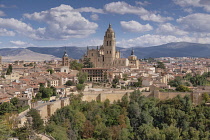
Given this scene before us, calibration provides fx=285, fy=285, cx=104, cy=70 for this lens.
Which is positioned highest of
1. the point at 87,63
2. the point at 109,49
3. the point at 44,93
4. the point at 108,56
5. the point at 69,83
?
the point at 109,49

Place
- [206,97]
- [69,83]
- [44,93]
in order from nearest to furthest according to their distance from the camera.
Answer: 1. [44,93]
2. [206,97]
3. [69,83]

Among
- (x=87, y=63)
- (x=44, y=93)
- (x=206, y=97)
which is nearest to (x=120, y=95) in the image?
(x=44, y=93)

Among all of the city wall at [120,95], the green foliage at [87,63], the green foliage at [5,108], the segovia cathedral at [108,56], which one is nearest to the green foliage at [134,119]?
the city wall at [120,95]

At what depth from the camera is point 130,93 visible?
2438cm

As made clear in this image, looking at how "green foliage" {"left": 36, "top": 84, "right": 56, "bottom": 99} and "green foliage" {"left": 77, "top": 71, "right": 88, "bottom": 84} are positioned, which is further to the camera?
"green foliage" {"left": 77, "top": 71, "right": 88, "bottom": 84}

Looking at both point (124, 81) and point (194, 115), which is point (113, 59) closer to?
point (124, 81)

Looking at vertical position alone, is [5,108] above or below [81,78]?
below

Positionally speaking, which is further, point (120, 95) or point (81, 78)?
point (81, 78)

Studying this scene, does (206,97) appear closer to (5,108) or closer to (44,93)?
(44,93)

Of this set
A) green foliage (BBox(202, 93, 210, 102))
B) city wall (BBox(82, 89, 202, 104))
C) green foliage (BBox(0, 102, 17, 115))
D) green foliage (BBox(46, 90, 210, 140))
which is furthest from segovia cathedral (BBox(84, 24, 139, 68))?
green foliage (BBox(0, 102, 17, 115))

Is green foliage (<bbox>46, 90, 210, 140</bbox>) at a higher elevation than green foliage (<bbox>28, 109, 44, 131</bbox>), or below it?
below

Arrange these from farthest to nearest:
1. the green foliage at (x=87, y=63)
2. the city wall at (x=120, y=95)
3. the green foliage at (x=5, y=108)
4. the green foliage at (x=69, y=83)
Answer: the green foliage at (x=87, y=63)
the green foliage at (x=69, y=83)
the city wall at (x=120, y=95)
the green foliage at (x=5, y=108)

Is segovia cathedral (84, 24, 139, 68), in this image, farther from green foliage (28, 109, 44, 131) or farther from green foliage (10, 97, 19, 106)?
green foliage (28, 109, 44, 131)

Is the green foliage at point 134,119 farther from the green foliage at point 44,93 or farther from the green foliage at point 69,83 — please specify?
the green foliage at point 69,83
